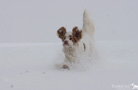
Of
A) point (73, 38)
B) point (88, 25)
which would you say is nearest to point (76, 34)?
point (73, 38)

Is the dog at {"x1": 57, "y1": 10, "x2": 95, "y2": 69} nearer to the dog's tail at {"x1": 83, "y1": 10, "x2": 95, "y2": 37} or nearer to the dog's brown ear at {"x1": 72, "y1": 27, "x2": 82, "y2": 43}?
the dog's brown ear at {"x1": 72, "y1": 27, "x2": 82, "y2": 43}

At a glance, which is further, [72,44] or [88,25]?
[88,25]

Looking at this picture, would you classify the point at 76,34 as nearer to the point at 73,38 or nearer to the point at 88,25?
the point at 73,38

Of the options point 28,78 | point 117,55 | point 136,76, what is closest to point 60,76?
point 28,78

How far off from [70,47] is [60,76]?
734 millimetres

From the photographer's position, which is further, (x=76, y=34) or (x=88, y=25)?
(x=88, y=25)

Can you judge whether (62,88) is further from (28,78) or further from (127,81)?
(127,81)

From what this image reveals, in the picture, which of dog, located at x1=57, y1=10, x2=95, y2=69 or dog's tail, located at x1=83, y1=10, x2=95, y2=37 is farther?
dog's tail, located at x1=83, y1=10, x2=95, y2=37

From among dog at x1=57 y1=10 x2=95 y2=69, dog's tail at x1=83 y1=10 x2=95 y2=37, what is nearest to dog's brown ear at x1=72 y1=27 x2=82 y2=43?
dog at x1=57 y1=10 x2=95 y2=69

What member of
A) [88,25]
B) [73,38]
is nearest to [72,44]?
[73,38]

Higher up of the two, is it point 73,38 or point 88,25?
point 88,25

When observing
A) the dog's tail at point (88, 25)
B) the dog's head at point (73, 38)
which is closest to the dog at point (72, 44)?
the dog's head at point (73, 38)

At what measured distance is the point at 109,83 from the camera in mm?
2561

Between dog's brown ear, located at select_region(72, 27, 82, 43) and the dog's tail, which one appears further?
the dog's tail
